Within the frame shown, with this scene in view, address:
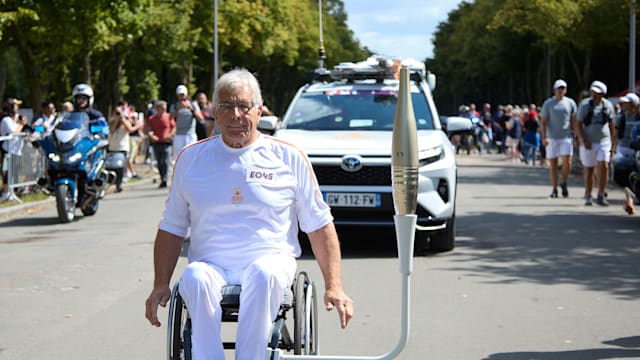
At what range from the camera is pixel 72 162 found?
1664 cm

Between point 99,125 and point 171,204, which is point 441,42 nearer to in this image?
point 99,125

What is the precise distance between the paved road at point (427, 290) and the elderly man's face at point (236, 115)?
2375 millimetres

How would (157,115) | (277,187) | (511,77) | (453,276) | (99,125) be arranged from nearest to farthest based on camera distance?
(277,187) → (453,276) → (99,125) → (157,115) → (511,77)

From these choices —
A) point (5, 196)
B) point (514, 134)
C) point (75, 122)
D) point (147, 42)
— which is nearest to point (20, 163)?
point (5, 196)

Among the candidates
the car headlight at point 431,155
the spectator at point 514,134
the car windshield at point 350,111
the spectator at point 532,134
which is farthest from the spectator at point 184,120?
the spectator at point 514,134

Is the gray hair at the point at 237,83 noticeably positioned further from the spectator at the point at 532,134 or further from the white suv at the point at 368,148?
the spectator at the point at 532,134

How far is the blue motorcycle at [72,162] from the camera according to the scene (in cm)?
1661

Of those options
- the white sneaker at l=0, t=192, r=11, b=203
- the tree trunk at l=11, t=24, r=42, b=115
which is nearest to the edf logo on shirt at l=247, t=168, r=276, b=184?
the white sneaker at l=0, t=192, r=11, b=203

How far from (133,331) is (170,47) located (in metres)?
36.2

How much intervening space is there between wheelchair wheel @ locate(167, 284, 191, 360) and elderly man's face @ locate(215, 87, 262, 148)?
2.38ft

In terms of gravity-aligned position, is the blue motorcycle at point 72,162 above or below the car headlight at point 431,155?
below

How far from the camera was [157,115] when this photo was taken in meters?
24.6

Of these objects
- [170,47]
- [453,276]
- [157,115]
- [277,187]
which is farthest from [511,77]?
[277,187]

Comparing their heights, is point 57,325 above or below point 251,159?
below
